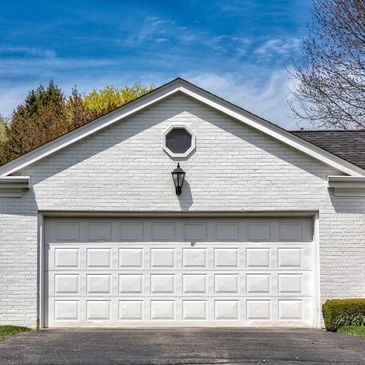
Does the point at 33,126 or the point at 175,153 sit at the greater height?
the point at 33,126

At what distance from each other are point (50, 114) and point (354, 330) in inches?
1095

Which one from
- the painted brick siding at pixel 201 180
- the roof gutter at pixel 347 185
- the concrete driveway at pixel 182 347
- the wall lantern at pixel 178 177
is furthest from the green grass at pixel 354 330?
the wall lantern at pixel 178 177

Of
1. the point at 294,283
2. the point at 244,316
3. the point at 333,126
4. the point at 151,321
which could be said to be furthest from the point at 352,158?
the point at 333,126

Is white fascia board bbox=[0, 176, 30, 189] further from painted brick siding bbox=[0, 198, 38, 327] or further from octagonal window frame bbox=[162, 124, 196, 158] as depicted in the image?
octagonal window frame bbox=[162, 124, 196, 158]

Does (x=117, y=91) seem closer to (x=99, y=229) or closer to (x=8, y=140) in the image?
(x=8, y=140)

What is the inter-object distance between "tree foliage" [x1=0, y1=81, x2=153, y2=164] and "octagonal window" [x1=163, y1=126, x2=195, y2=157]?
1972 cm

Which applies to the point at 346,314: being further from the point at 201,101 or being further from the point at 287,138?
the point at 201,101

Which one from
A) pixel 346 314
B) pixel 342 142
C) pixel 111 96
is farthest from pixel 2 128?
pixel 346 314

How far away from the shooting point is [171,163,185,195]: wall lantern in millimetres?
14617

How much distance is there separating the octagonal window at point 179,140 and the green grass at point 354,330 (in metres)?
4.78

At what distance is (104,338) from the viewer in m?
12.6

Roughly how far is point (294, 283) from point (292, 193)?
1.91 meters

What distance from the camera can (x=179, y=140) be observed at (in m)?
15.0

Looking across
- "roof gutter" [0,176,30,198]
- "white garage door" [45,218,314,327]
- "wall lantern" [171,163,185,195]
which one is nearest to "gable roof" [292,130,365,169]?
"white garage door" [45,218,314,327]
